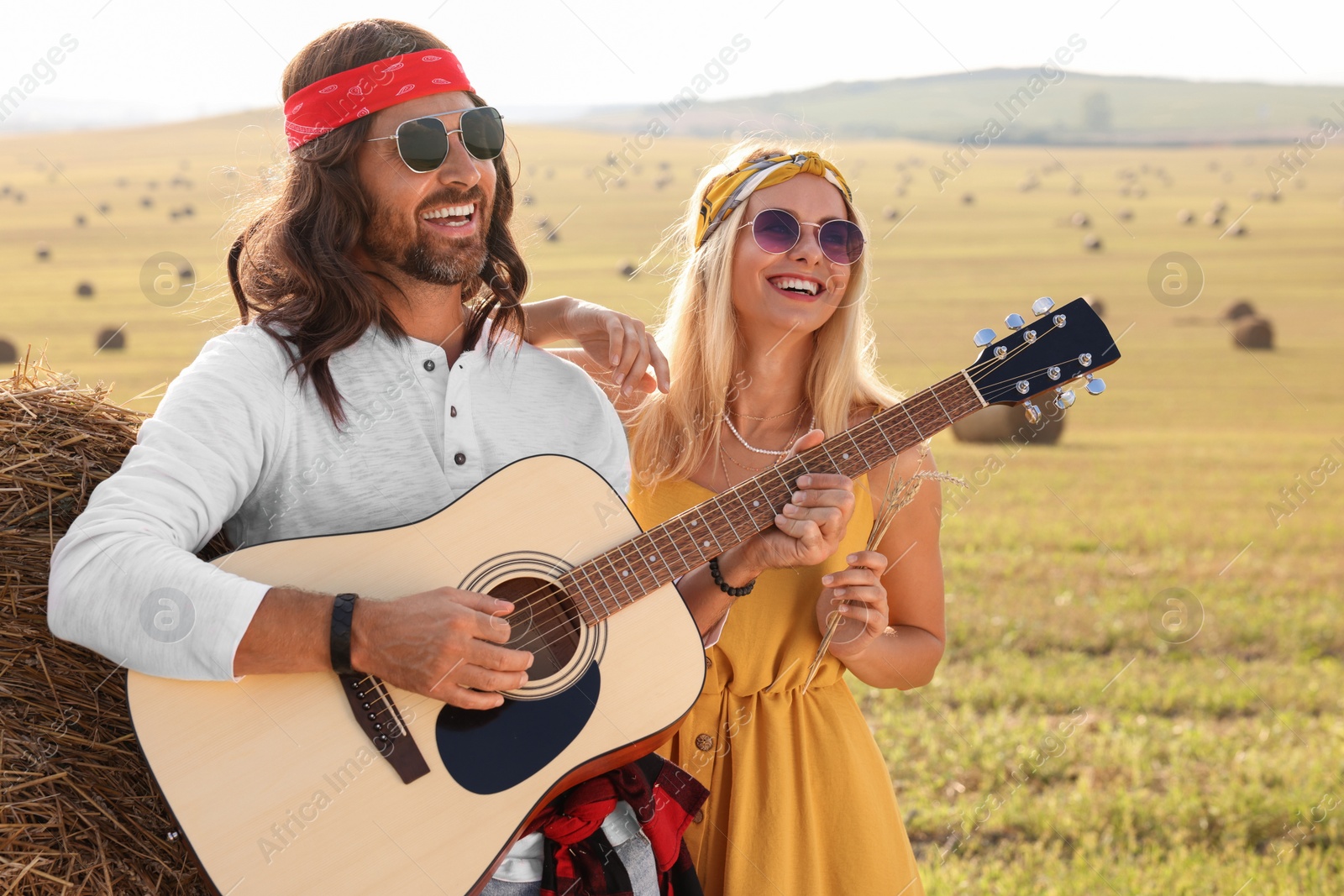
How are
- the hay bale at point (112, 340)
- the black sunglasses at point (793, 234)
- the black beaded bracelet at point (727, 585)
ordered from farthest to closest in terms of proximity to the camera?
the hay bale at point (112, 340) → the black sunglasses at point (793, 234) → the black beaded bracelet at point (727, 585)

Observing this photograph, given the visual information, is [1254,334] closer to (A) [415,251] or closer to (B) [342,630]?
(A) [415,251]

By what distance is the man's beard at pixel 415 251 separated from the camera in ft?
8.25

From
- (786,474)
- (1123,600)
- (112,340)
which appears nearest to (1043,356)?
(786,474)

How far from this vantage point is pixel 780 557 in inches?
103

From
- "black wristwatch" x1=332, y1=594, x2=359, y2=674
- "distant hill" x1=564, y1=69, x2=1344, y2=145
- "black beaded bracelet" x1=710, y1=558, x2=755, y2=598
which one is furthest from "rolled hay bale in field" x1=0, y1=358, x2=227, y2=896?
"distant hill" x1=564, y1=69, x2=1344, y2=145

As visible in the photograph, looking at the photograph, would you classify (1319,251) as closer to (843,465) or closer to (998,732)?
(998,732)

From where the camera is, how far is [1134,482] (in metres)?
11.0

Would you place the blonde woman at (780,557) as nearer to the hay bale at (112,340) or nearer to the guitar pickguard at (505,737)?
the guitar pickguard at (505,737)

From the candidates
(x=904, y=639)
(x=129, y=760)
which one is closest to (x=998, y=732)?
(x=904, y=639)

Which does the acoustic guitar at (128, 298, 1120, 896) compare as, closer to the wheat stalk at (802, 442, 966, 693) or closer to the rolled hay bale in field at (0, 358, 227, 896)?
the wheat stalk at (802, 442, 966, 693)

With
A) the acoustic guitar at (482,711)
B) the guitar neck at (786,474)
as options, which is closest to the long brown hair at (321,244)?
the acoustic guitar at (482,711)

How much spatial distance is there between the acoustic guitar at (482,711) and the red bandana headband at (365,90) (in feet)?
2.99

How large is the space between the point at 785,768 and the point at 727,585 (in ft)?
1.72

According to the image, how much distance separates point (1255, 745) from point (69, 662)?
5.27 meters
